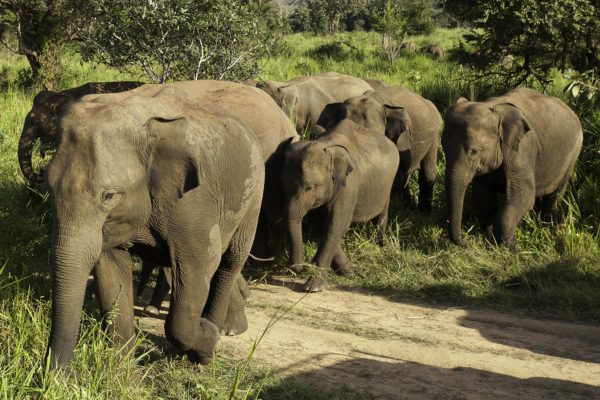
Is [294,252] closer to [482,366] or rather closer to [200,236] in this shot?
[482,366]

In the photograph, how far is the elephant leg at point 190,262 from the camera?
4707mm

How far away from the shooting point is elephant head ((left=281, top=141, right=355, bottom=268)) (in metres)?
7.62

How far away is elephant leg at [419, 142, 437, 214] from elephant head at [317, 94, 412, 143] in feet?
1.79

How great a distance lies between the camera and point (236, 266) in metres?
5.81

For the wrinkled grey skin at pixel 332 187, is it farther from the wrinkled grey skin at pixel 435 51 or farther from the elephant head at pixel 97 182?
the wrinkled grey skin at pixel 435 51

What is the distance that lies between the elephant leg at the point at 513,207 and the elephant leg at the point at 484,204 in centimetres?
41

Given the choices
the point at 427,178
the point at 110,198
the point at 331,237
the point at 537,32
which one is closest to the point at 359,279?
the point at 331,237

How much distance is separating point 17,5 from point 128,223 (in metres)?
11.7

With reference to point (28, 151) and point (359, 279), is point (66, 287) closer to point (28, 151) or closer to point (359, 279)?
point (359, 279)

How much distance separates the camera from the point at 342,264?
8.13 meters

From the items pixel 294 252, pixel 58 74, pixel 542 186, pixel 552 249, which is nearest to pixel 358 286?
pixel 294 252

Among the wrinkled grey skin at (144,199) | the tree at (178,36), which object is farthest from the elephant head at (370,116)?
the wrinkled grey skin at (144,199)

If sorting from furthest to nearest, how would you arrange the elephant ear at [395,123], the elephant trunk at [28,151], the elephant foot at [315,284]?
the elephant ear at [395,123]
the elephant trunk at [28,151]
the elephant foot at [315,284]

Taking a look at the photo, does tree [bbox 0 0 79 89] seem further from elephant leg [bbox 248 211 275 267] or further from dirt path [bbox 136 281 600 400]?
dirt path [bbox 136 281 600 400]
